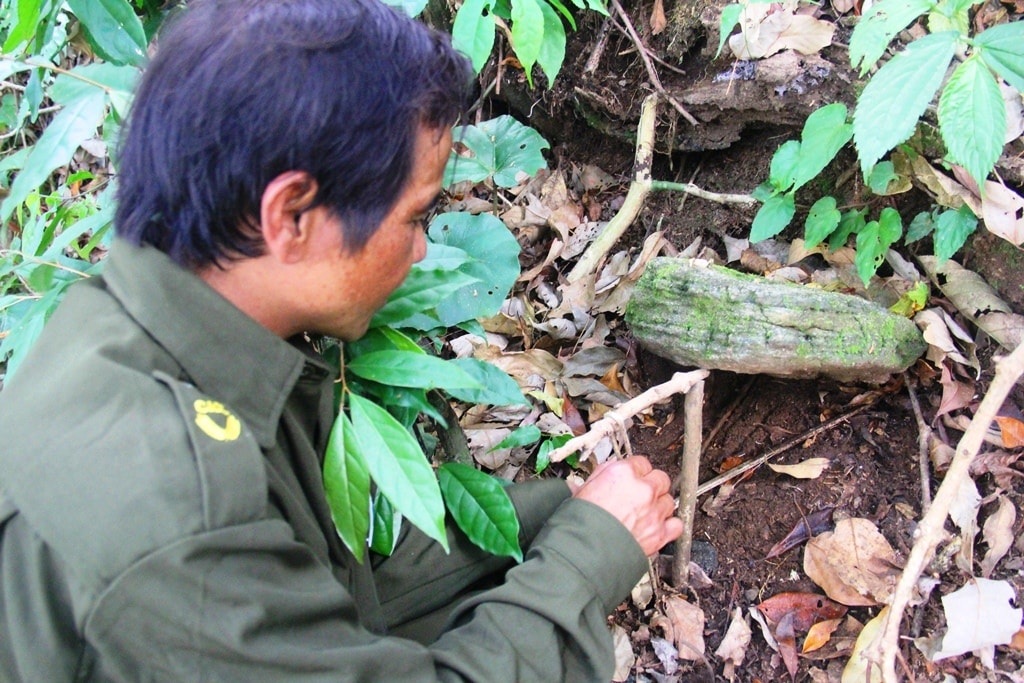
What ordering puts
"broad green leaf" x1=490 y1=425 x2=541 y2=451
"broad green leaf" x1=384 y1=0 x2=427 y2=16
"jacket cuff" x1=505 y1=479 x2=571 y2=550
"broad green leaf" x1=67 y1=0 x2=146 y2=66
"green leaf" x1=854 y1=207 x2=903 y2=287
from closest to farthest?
1. "broad green leaf" x1=67 y1=0 x2=146 y2=66
2. "broad green leaf" x1=384 y1=0 x2=427 y2=16
3. "jacket cuff" x1=505 y1=479 x2=571 y2=550
4. "green leaf" x1=854 y1=207 x2=903 y2=287
5. "broad green leaf" x1=490 y1=425 x2=541 y2=451

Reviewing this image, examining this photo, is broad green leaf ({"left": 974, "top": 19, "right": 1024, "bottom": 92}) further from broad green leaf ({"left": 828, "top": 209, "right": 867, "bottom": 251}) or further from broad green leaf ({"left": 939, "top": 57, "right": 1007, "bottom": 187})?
broad green leaf ({"left": 828, "top": 209, "right": 867, "bottom": 251})

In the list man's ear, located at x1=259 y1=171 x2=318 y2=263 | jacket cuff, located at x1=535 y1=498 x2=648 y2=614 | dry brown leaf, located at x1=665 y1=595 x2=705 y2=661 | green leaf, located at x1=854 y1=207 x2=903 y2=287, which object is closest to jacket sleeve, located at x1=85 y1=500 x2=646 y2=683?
jacket cuff, located at x1=535 y1=498 x2=648 y2=614

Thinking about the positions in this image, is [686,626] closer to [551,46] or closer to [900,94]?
[900,94]

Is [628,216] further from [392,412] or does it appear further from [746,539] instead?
[392,412]

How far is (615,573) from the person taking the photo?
1434 mm

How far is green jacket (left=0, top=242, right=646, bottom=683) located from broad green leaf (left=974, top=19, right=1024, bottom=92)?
1.32 m

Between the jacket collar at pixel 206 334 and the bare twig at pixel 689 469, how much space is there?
99cm

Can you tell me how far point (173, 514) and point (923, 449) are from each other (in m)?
1.70

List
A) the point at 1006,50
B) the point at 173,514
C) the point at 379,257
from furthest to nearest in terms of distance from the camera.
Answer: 1. the point at 1006,50
2. the point at 379,257
3. the point at 173,514

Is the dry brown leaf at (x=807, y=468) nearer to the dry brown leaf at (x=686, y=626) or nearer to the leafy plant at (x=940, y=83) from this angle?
the dry brown leaf at (x=686, y=626)

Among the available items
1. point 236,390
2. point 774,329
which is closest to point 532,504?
point 774,329

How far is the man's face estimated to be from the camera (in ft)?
3.93

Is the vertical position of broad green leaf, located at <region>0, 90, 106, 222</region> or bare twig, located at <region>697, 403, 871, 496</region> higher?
broad green leaf, located at <region>0, 90, 106, 222</region>

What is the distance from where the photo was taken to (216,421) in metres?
1.05
